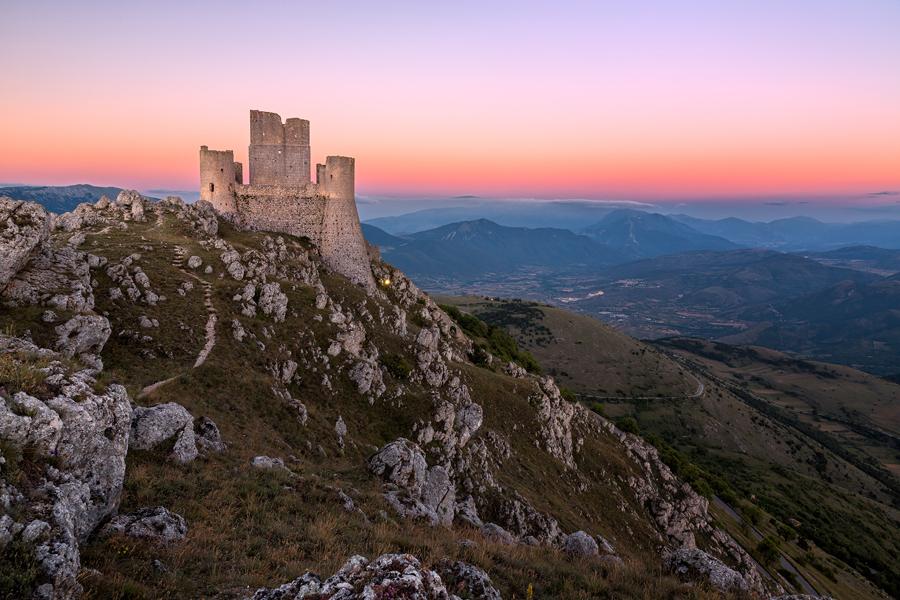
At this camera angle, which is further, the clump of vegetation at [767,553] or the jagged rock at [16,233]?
the clump of vegetation at [767,553]

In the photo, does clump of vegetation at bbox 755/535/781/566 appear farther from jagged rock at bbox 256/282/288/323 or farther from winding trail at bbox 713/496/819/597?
jagged rock at bbox 256/282/288/323

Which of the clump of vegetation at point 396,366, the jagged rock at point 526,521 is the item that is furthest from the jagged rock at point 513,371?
the jagged rock at point 526,521

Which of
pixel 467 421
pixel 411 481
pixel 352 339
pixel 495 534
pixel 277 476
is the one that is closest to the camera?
pixel 277 476

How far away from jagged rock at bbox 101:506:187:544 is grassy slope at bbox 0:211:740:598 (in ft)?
1.43

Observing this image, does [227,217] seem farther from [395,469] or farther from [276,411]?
[395,469]

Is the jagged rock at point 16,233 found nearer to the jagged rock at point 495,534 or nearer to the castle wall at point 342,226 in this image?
the jagged rock at point 495,534

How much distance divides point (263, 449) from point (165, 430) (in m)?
7.69

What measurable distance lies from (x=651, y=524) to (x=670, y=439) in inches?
3778

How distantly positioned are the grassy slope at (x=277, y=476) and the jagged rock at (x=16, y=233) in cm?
285

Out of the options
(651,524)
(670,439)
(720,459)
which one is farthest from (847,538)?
(651,524)

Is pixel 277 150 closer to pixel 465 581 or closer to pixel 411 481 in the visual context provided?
pixel 411 481

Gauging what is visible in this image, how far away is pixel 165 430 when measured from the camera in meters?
19.1

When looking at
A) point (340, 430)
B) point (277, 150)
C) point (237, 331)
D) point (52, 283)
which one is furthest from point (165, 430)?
point (277, 150)

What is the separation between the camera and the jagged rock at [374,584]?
8805 millimetres
